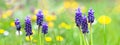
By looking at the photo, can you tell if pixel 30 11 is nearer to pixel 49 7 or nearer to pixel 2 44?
pixel 49 7

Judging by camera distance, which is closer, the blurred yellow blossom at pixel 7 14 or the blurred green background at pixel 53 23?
the blurred green background at pixel 53 23

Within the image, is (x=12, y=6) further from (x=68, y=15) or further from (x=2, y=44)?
(x=2, y=44)

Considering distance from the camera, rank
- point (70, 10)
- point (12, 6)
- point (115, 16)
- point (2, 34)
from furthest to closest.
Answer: point (115, 16) → point (70, 10) → point (12, 6) → point (2, 34)

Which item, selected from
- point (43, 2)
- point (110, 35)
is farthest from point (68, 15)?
point (110, 35)

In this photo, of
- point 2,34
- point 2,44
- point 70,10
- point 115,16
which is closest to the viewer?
point 2,44

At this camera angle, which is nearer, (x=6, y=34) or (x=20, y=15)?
(x=6, y=34)

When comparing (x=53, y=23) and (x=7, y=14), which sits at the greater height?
(x=7, y=14)

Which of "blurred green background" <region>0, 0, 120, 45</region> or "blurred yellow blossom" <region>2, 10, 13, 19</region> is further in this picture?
"blurred yellow blossom" <region>2, 10, 13, 19</region>

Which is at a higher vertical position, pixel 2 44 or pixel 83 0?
pixel 83 0

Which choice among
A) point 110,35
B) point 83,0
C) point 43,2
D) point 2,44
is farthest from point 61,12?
point 83,0
